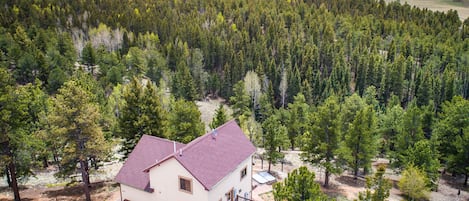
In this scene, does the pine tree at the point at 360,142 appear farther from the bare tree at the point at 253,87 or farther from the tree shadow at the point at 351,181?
the bare tree at the point at 253,87

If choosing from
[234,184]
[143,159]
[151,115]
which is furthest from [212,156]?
[151,115]

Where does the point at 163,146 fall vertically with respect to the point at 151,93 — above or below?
below

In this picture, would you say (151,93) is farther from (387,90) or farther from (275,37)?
(275,37)

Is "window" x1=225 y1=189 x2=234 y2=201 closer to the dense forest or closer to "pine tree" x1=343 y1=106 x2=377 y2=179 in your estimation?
the dense forest

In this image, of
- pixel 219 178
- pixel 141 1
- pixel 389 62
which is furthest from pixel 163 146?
pixel 141 1

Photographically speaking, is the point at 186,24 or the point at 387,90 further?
the point at 186,24

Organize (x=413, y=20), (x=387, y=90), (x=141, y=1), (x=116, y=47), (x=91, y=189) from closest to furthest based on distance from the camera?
(x=91, y=189) < (x=387, y=90) < (x=116, y=47) < (x=413, y=20) < (x=141, y=1)

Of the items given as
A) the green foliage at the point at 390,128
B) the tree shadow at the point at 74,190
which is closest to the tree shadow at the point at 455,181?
the green foliage at the point at 390,128

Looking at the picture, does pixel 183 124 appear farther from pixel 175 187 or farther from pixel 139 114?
pixel 175 187

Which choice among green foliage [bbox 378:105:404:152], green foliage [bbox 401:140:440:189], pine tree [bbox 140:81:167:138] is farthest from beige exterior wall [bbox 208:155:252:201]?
green foliage [bbox 378:105:404:152]
